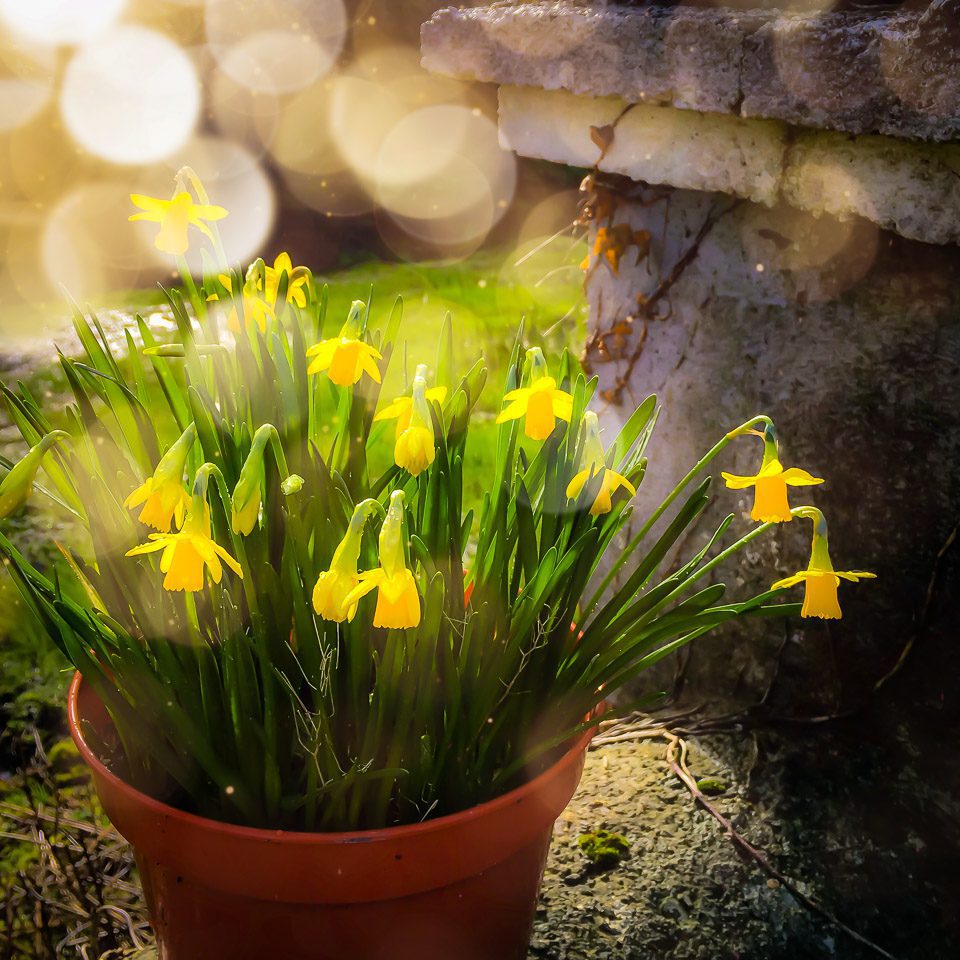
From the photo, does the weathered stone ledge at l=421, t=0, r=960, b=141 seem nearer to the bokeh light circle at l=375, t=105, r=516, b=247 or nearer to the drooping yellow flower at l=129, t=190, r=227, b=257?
the drooping yellow flower at l=129, t=190, r=227, b=257

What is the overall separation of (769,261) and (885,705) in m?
0.78

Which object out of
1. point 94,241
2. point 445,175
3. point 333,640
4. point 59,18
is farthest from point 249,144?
point 333,640

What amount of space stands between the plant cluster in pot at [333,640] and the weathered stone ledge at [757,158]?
22.4 inches

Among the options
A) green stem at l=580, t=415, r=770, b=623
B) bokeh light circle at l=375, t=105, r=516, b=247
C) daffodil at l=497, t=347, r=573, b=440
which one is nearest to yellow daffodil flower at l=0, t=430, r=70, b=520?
daffodil at l=497, t=347, r=573, b=440

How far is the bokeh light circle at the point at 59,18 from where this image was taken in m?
4.32

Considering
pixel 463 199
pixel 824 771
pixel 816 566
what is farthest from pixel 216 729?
pixel 463 199

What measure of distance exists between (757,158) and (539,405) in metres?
0.80

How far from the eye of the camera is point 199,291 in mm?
1272

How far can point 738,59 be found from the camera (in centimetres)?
142

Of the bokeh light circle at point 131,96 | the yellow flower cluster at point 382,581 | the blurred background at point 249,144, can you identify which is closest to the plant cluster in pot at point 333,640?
the yellow flower cluster at point 382,581

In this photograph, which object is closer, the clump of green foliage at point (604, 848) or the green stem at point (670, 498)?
the green stem at point (670, 498)

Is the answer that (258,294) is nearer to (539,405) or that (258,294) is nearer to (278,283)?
(278,283)

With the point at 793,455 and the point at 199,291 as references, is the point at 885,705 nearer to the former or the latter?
the point at 793,455

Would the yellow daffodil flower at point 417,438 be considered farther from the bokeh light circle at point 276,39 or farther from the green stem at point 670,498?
the bokeh light circle at point 276,39
